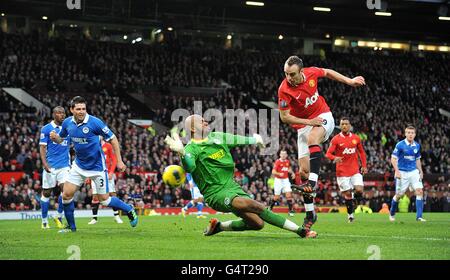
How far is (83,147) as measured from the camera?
16.2 meters

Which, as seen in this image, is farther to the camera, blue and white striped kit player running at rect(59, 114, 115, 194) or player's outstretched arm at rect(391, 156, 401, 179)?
player's outstretched arm at rect(391, 156, 401, 179)

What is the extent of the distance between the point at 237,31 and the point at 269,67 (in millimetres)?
6835

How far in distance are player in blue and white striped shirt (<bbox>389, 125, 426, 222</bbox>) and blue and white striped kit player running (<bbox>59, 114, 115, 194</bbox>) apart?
31.9 feet

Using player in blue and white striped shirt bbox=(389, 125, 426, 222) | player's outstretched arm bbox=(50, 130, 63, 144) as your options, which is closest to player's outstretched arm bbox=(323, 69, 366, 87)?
player's outstretched arm bbox=(50, 130, 63, 144)

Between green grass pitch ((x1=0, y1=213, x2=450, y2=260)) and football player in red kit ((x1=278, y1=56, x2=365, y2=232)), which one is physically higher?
football player in red kit ((x1=278, y1=56, x2=365, y2=232))

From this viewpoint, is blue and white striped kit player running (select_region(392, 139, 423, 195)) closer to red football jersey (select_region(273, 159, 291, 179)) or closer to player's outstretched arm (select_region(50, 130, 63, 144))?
red football jersey (select_region(273, 159, 291, 179))

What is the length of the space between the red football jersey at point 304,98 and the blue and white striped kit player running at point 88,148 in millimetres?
3880

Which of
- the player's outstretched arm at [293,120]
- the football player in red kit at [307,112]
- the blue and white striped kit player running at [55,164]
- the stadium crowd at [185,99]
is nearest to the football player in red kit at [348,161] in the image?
the football player in red kit at [307,112]

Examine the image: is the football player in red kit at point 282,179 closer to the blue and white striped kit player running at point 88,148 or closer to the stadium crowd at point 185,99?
the stadium crowd at point 185,99

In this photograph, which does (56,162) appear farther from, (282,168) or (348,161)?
(282,168)

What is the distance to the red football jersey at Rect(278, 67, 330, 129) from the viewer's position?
14664 mm

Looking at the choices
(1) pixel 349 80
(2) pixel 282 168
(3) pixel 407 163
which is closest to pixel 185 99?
(2) pixel 282 168

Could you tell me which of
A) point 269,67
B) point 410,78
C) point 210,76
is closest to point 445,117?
point 410,78

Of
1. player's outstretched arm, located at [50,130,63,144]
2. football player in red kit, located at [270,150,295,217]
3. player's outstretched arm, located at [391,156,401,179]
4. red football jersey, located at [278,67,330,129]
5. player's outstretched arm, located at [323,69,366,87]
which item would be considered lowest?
football player in red kit, located at [270,150,295,217]
